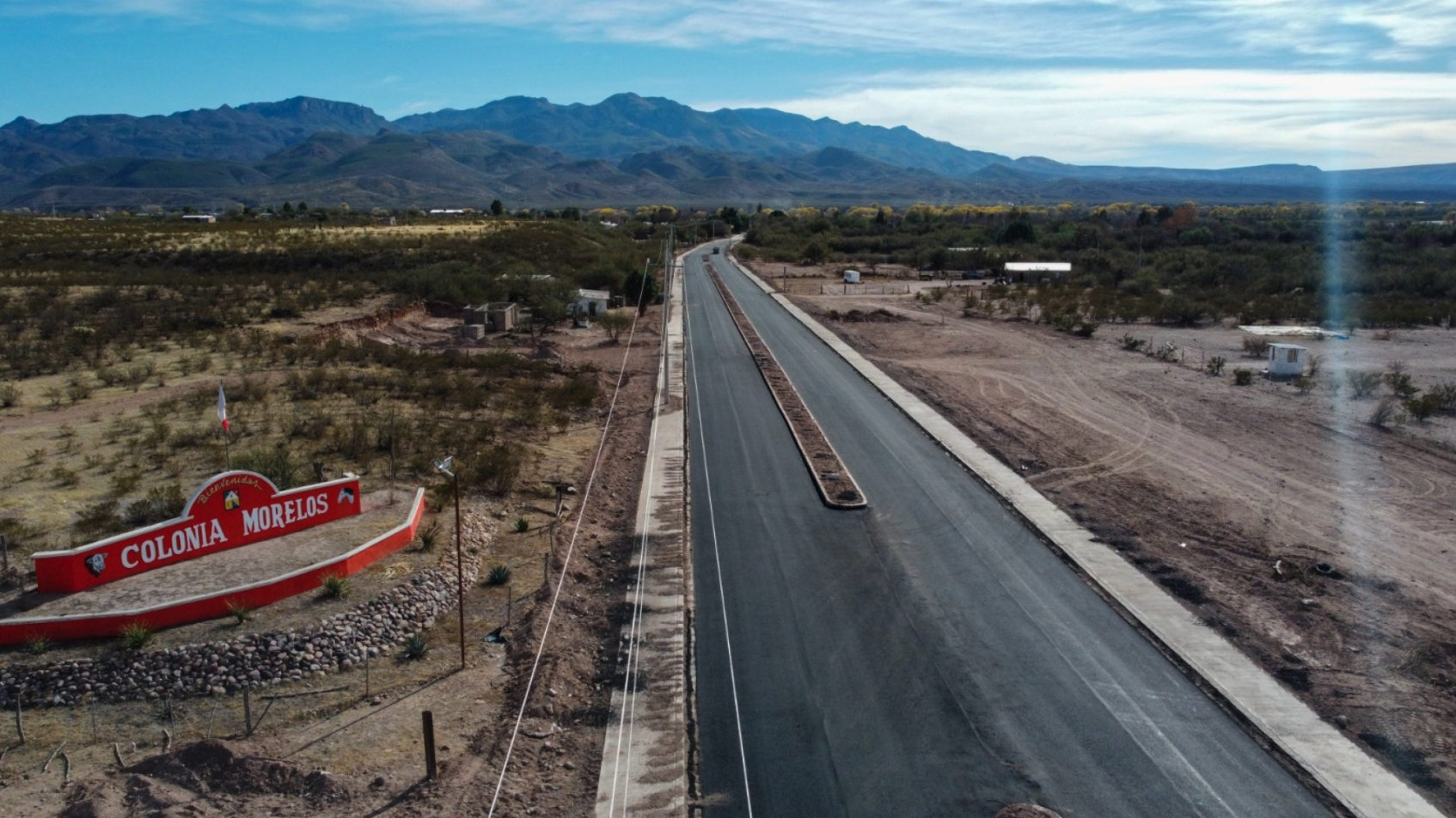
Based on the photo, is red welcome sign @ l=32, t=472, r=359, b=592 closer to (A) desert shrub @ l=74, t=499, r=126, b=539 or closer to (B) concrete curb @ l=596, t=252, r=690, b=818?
(A) desert shrub @ l=74, t=499, r=126, b=539

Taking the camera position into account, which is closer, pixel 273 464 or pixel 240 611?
pixel 240 611

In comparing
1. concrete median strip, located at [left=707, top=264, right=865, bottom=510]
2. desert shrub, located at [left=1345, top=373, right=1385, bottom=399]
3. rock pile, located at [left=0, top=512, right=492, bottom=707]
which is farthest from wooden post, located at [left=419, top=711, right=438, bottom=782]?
desert shrub, located at [left=1345, top=373, right=1385, bottom=399]

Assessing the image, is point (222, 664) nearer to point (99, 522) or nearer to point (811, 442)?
point (99, 522)

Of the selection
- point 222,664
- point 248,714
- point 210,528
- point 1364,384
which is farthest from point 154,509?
point 1364,384

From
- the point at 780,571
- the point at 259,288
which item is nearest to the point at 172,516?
the point at 780,571

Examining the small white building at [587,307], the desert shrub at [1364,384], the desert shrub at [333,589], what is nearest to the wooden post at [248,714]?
the desert shrub at [333,589]

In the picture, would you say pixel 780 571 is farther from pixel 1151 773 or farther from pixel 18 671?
pixel 18 671
